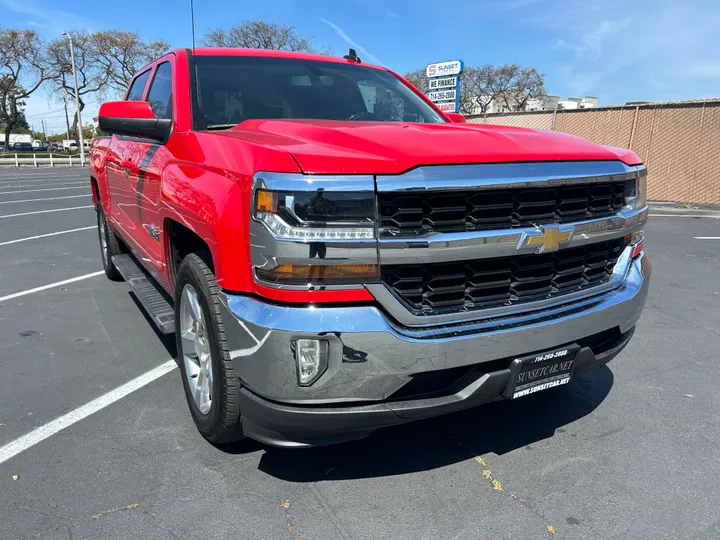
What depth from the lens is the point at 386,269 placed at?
2.00 meters

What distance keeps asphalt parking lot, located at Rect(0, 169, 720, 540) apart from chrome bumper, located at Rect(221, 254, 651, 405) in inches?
23.6

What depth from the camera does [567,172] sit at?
232cm

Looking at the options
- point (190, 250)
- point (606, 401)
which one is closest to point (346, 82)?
point (190, 250)

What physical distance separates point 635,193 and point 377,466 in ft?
6.07

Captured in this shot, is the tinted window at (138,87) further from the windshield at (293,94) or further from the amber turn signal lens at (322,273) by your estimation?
the amber turn signal lens at (322,273)

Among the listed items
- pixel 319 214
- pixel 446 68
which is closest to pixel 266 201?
pixel 319 214

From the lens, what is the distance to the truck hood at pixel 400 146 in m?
1.97

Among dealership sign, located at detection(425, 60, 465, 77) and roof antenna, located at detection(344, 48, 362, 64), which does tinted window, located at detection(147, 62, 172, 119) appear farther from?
dealership sign, located at detection(425, 60, 465, 77)

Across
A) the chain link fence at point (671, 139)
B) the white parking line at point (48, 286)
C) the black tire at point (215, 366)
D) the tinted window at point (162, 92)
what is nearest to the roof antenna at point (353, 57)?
the tinted window at point (162, 92)

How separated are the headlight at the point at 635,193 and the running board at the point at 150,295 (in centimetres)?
249

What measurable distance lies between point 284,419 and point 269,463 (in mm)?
691

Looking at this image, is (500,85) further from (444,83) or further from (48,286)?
(48,286)

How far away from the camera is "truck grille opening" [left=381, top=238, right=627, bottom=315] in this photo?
2.06m

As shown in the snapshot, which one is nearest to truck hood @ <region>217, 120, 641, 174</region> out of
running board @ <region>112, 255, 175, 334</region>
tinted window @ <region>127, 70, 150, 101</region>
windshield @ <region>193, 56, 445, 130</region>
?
windshield @ <region>193, 56, 445, 130</region>
